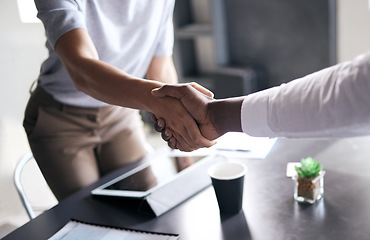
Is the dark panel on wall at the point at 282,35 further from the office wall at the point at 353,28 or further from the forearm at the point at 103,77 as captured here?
the forearm at the point at 103,77

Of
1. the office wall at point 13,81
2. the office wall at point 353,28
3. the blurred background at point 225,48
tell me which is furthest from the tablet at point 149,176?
the office wall at point 353,28

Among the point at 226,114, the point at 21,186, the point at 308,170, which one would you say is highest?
the point at 226,114

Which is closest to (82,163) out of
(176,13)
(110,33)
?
(110,33)

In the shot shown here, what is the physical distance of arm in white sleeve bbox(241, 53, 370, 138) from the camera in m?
0.76

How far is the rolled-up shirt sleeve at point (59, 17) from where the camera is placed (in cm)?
108

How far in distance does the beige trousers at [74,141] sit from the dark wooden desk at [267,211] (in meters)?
0.17

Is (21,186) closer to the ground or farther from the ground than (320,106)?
A: closer to the ground

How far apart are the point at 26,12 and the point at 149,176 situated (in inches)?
29.5

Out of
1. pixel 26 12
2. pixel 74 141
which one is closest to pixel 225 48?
pixel 26 12

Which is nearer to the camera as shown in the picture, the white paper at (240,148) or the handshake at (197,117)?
the handshake at (197,117)

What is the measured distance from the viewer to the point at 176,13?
11.6 feet

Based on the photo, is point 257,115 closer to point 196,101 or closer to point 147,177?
point 196,101

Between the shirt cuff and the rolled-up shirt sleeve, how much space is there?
1.60 ft

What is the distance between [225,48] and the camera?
10.9 feet
